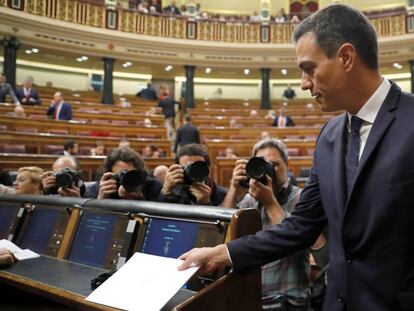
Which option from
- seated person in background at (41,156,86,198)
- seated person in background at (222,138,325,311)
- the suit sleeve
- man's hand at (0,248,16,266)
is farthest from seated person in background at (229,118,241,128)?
the suit sleeve

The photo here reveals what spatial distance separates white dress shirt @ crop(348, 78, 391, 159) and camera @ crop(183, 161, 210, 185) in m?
0.75

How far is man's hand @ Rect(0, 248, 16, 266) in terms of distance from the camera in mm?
1423

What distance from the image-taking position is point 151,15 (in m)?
11.5

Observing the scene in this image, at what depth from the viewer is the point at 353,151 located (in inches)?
39.3

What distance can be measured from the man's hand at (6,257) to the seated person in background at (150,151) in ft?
17.1

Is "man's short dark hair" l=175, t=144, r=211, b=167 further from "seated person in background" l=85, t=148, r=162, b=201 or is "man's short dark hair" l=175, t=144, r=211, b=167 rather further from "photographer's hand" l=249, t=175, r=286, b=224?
"photographer's hand" l=249, t=175, r=286, b=224

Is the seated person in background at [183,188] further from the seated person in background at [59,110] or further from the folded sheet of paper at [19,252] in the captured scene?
the seated person in background at [59,110]

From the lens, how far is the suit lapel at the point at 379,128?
0.92 m

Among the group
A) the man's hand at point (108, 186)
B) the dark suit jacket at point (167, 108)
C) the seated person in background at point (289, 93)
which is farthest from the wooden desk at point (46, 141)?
the seated person in background at point (289, 93)

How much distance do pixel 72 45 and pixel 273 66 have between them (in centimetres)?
607

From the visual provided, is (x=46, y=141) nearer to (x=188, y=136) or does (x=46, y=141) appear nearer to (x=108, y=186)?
(x=188, y=136)

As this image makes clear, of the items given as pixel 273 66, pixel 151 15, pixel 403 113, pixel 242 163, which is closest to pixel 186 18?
pixel 151 15

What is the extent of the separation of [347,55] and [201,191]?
3.24ft

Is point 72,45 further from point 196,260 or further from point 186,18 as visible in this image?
point 196,260
